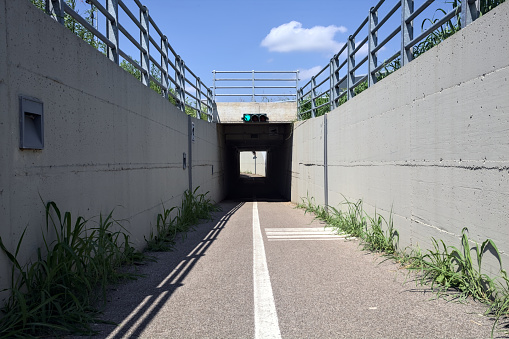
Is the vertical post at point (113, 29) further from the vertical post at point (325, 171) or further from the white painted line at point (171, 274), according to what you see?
the vertical post at point (325, 171)

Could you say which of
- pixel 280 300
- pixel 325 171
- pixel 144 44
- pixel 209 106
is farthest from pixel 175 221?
pixel 209 106

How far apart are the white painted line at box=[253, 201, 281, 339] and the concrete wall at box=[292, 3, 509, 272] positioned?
7.02 feet

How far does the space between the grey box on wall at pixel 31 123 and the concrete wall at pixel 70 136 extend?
0.19 ft

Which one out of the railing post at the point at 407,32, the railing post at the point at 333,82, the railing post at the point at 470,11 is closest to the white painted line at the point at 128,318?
the railing post at the point at 470,11

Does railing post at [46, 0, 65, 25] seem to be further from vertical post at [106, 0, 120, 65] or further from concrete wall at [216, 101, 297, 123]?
concrete wall at [216, 101, 297, 123]

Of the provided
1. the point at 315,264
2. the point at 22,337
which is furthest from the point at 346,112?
the point at 22,337

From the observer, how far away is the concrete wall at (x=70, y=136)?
3.59 meters

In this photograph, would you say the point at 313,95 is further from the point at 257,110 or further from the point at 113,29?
the point at 113,29

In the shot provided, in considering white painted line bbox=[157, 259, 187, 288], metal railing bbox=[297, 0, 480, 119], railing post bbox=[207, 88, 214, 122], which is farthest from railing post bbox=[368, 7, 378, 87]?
railing post bbox=[207, 88, 214, 122]

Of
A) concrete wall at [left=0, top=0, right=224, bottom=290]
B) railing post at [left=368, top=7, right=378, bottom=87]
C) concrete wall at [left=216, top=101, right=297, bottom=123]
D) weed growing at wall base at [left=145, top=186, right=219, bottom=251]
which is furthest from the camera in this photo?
concrete wall at [left=216, top=101, right=297, bottom=123]

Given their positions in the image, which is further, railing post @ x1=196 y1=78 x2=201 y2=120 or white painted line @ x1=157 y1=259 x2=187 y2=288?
railing post @ x1=196 y1=78 x2=201 y2=120

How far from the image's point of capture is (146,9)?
8.90 meters

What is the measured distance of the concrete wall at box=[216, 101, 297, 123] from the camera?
20.7 meters

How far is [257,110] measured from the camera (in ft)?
68.1
